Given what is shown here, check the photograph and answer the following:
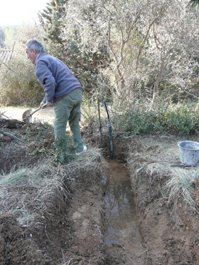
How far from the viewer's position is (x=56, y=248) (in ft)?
6.81

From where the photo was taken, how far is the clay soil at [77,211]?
1.97m

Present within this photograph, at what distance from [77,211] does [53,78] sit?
192 centimetres

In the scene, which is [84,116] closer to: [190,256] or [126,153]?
[126,153]

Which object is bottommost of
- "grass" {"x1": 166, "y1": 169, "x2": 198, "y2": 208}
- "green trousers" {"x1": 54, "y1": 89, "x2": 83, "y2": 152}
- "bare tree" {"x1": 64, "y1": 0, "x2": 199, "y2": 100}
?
"grass" {"x1": 166, "y1": 169, "x2": 198, "y2": 208}

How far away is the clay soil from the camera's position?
197cm

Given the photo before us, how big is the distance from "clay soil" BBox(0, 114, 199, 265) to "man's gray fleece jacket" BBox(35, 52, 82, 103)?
960mm

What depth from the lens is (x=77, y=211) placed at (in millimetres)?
2705

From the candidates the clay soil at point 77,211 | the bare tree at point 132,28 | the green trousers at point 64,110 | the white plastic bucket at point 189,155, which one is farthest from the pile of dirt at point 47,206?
the bare tree at point 132,28

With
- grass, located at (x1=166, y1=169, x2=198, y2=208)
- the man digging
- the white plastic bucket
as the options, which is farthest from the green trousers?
the white plastic bucket

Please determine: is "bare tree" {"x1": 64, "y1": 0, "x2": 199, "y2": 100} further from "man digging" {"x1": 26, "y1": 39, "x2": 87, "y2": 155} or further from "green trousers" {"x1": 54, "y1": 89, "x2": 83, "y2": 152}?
"man digging" {"x1": 26, "y1": 39, "x2": 87, "y2": 155}

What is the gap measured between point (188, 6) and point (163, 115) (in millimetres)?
3436

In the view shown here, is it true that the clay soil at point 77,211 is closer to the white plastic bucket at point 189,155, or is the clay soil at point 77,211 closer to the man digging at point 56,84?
the white plastic bucket at point 189,155

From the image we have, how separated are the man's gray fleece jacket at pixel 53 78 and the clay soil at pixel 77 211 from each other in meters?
0.96

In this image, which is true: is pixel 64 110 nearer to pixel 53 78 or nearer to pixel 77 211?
pixel 53 78
